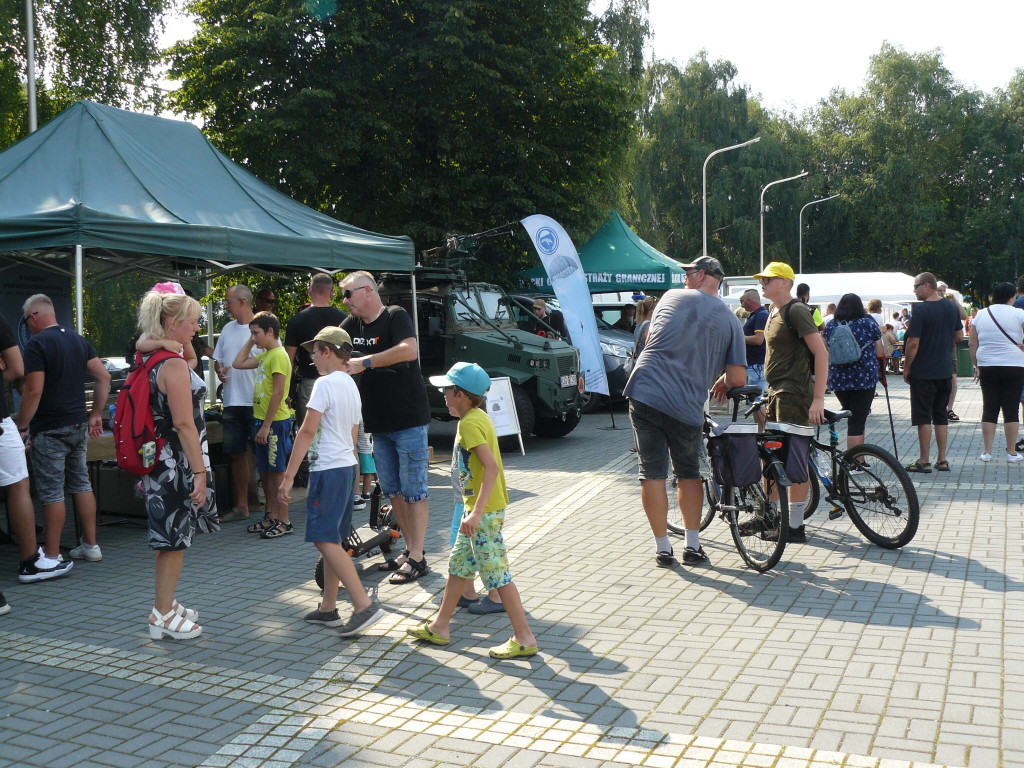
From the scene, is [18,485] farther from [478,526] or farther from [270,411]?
[478,526]

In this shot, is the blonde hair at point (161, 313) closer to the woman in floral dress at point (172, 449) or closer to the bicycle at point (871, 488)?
the woman in floral dress at point (172, 449)

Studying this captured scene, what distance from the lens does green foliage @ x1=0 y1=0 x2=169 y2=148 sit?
20.7m

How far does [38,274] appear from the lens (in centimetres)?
1136

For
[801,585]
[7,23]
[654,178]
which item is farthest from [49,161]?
[654,178]

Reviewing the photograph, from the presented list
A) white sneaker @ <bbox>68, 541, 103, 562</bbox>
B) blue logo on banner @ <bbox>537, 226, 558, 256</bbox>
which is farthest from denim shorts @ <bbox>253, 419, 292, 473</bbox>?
blue logo on banner @ <bbox>537, 226, 558, 256</bbox>

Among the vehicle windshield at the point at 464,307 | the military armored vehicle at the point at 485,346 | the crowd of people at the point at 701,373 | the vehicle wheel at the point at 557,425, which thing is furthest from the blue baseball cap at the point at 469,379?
the vehicle wheel at the point at 557,425

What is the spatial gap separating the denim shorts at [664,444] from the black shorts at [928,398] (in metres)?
4.59

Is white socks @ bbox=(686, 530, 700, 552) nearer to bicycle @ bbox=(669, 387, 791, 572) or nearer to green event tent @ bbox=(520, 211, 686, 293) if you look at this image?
bicycle @ bbox=(669, 387, 791, 572)

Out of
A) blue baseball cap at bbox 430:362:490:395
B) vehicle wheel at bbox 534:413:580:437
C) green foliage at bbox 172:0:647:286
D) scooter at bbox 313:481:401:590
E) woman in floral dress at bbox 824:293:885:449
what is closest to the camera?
blue baseball cap at bbox 430:362:490:395

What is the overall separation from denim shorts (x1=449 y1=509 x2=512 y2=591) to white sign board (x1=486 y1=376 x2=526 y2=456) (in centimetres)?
656

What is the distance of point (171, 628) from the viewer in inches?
203

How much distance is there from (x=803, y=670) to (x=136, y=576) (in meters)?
4.36

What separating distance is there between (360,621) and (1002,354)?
302 inches

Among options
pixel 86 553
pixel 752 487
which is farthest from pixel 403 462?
pixel 86 553
